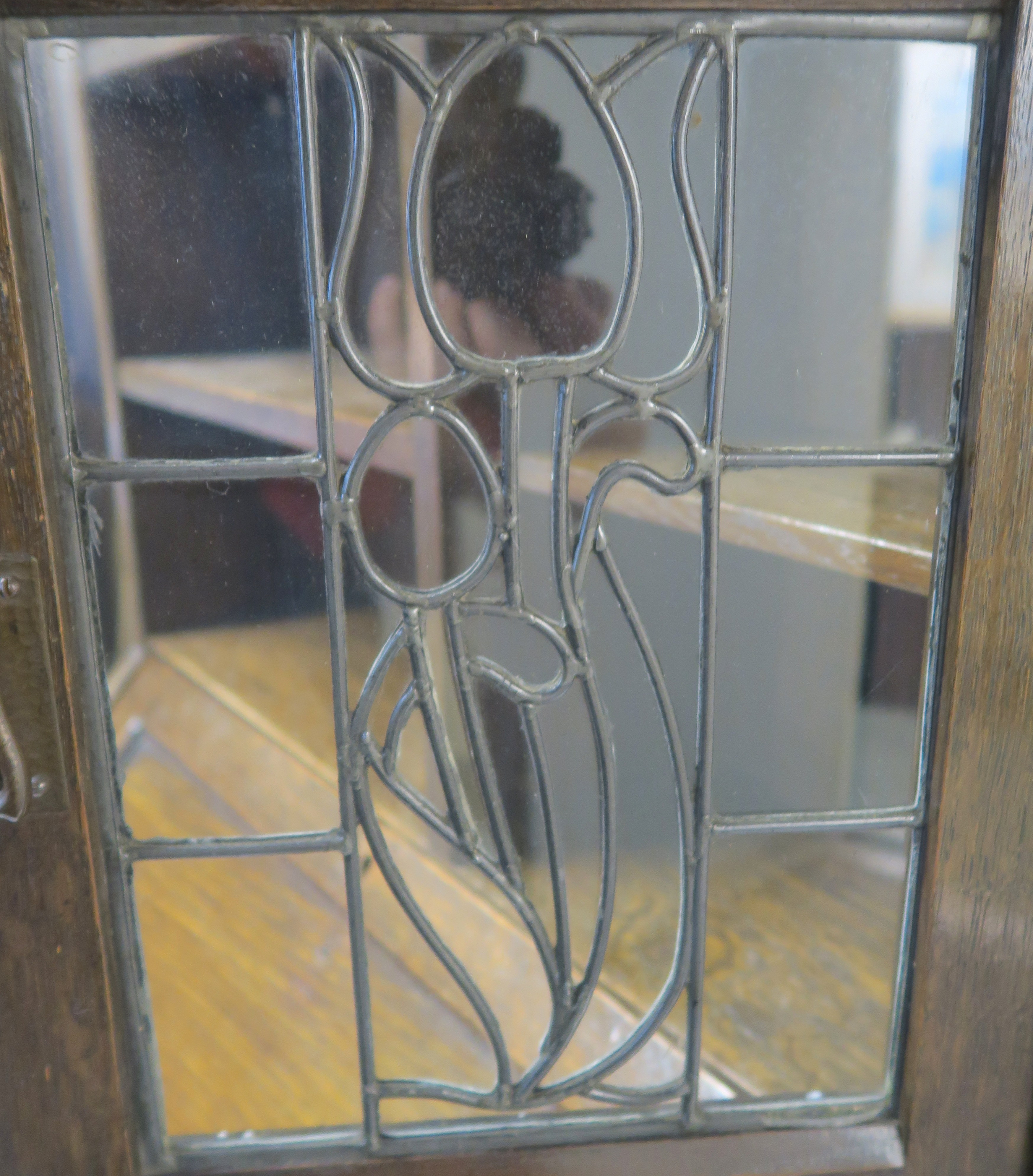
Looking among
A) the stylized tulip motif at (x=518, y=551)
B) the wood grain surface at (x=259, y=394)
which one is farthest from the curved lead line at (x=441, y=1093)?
the wood grain surface at (x=259, y=394)

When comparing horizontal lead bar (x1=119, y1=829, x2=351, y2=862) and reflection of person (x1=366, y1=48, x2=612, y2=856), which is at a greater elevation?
reflection of person (x1=366, y1=48, x2=612, y2=856)

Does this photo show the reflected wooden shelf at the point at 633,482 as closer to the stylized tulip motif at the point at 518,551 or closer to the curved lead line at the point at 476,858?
the stylized tulip motif at the point at 518,551

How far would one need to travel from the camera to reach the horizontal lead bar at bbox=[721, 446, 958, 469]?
679mm

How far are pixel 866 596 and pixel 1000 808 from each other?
18cm

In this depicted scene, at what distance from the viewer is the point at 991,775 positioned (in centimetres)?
72

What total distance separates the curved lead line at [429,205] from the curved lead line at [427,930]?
0.31 metres

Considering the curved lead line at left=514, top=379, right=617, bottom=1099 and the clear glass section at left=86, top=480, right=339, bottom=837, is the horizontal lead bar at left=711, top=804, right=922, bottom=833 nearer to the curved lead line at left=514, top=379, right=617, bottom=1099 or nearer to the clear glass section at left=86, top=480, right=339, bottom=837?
the curved lead line at left=514, top=379, right=617, bottom=1099

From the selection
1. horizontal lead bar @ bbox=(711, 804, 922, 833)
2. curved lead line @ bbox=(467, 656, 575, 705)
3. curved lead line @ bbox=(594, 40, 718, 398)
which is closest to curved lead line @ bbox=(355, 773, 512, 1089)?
curved lead line @ bbox=(467, 656, 575, 705)

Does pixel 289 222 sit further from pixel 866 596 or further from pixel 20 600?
pixel 866 596

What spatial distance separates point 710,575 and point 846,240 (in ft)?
0.79

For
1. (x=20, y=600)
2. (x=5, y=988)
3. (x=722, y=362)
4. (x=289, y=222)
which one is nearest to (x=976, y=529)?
(x=722, y=362)

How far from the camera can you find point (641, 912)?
2.49ft

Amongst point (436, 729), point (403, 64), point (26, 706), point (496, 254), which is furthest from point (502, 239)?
point (26, 706)

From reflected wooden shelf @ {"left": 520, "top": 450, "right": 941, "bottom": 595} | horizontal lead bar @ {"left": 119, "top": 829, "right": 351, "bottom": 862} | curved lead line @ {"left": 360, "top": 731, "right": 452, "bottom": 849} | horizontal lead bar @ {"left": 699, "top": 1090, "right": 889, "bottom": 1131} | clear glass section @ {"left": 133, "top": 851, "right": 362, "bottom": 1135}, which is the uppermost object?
reflected wooden shelf @ {"left": 520, "top": 450, "right": 941, "bottom": 595}
